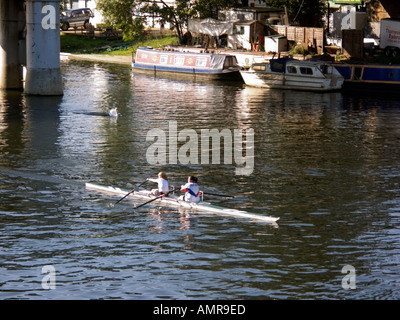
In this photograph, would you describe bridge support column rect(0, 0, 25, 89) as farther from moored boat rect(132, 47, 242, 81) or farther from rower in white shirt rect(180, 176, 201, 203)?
rower in white shirt rect(180, 176, 201, 203)

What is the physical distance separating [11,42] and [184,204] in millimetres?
37304

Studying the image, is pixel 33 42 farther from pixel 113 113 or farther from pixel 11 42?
pixel 113 113

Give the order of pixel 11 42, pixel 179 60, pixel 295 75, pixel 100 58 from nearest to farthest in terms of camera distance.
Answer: pixel 11 42 → pixel 295 75 → pixel 179 60 → pixel 100 58

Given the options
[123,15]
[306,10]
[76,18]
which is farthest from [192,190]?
[76,18]

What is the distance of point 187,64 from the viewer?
244 feet

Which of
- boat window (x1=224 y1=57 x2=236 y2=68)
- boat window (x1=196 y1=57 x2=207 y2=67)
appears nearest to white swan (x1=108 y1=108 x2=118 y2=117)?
boat window (x1=224 y1=57 x2=236 y2=68)

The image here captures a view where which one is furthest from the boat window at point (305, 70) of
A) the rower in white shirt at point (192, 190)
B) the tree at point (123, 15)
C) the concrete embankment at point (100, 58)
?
the rower in white shirt at point (192, 190)

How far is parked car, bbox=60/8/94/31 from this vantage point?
99.8 m

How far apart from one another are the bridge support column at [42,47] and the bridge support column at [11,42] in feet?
16.5

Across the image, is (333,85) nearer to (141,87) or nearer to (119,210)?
(141,87)

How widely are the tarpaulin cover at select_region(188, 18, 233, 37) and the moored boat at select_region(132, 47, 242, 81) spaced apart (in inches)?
149

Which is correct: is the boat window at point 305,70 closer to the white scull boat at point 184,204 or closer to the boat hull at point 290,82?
the boat hull at point 290,82
